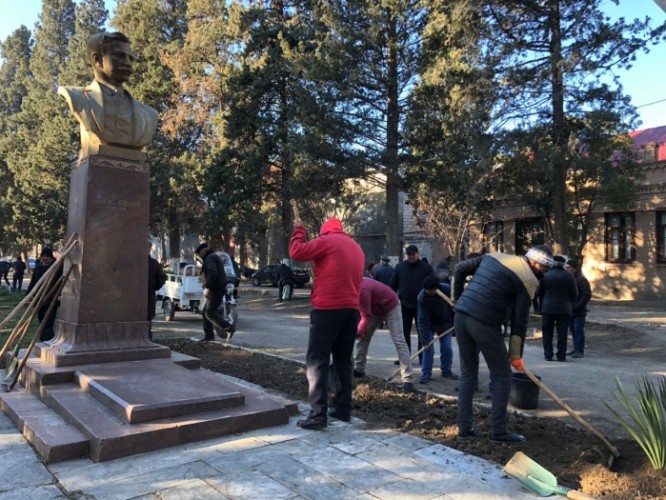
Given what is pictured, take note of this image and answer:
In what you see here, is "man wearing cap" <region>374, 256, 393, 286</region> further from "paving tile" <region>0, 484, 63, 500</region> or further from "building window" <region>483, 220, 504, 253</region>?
"building window" <region>483, 220, 504, 253</region>

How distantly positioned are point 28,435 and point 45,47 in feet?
146

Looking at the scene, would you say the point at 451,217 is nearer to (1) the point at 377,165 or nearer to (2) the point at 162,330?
(1) the point at 377,165

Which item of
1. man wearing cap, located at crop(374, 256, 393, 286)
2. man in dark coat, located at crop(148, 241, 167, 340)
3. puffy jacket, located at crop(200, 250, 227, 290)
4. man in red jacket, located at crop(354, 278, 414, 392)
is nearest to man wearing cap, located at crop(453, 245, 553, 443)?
man in red jacket, located at crop(354, 278, 414, 392)

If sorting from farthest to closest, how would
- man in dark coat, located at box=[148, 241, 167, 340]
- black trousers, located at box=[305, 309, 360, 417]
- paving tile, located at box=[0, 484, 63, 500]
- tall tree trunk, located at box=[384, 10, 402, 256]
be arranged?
tall tree trunk, located at box=[384, 10, 402, 256] → man in dark coat, located at box=[148, 241, 167, 340] → black trousers, located at box=[305, 309, 360, 417] → paving tile, located at box=[0, 484, 63, 500]

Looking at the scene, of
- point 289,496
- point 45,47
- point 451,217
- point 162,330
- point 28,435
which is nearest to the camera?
point 289,496

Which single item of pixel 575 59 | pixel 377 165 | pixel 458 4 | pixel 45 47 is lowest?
pixel 377 165

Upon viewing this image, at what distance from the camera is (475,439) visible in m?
4.54

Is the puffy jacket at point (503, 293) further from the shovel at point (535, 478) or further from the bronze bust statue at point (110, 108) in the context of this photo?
the bronze bust statue at point (110, 108)

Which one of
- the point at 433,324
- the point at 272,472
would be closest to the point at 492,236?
the point at 433,324

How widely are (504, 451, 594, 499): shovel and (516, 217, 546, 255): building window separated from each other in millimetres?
23931

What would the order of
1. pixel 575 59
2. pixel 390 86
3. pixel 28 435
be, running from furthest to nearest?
pixel 390 86, pixel 575 59, pixel 28 435

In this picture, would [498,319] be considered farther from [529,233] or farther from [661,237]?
[529,233]

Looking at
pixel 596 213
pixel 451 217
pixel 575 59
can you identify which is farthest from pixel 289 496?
pixel 596 213

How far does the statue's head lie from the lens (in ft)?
21.5
